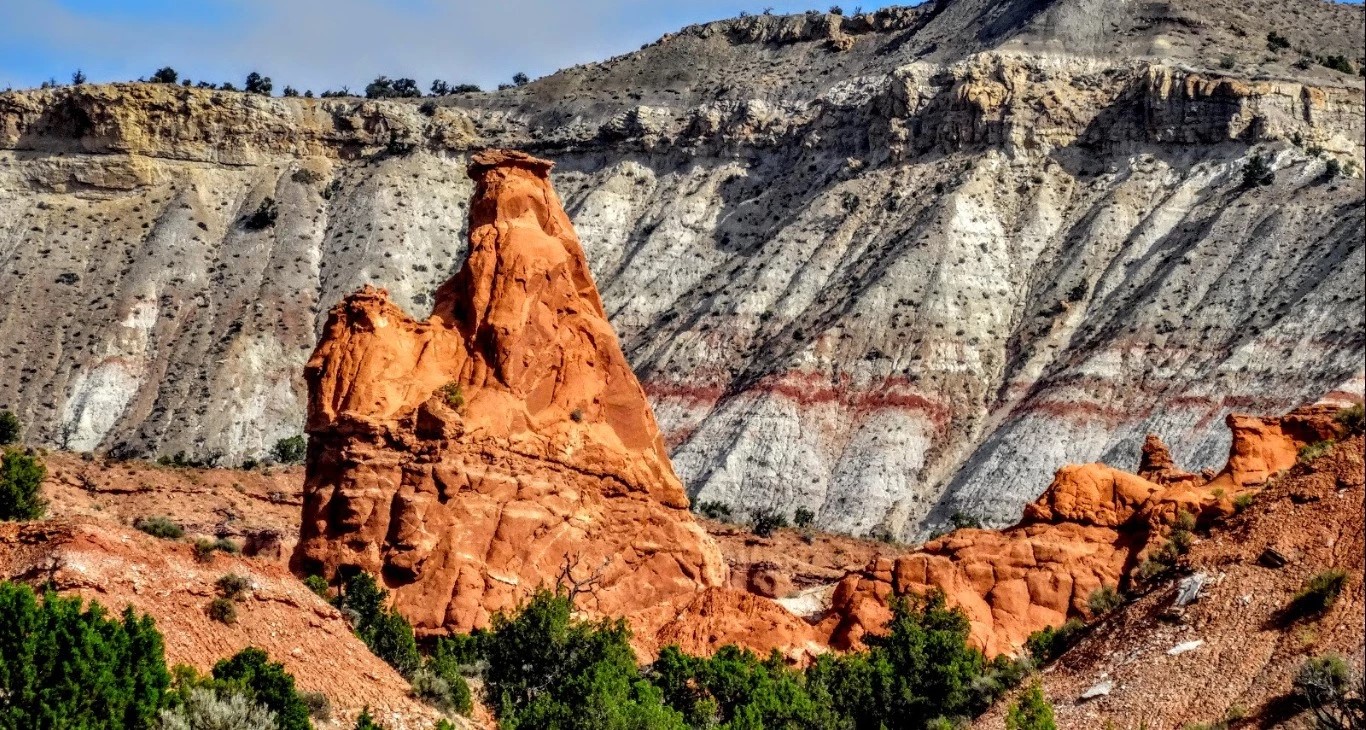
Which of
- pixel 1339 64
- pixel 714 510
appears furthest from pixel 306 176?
pixel 1339 64

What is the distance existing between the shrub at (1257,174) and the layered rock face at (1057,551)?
4975 centimetres

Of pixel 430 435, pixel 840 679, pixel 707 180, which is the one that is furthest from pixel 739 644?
pixel 707 180

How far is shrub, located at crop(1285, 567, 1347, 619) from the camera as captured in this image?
2455 centimetres

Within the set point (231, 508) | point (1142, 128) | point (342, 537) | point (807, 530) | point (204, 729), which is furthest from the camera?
point (1142, 128)

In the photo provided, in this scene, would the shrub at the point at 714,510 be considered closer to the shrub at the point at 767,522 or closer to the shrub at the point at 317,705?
the shrub at the point at 767,522

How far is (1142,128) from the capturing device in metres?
108

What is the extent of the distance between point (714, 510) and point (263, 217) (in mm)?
46124

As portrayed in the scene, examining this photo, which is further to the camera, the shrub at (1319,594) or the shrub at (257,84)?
the shrub at (257,84)

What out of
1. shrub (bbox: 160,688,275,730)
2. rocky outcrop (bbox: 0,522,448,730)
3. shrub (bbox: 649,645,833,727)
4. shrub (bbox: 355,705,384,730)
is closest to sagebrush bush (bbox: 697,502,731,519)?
shrub (bbox: 649,645,833,727)

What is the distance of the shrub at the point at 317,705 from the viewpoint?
28047mm

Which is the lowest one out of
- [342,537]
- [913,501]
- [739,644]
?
[913,501]

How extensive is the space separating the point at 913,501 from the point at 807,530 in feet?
20.3

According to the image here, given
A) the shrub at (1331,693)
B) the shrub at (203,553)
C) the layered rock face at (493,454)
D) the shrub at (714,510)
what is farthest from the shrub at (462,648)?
the shrub at (714,510)

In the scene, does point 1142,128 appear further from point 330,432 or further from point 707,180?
point 330,432
